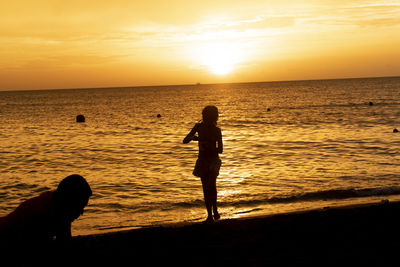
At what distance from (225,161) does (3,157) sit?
38.9 feet

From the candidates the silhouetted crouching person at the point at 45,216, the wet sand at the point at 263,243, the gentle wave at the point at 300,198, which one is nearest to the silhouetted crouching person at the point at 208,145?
the wet sand at the point at 263,243

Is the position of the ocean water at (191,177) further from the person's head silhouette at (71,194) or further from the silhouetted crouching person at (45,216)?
the person's head silhouette at (71,194)

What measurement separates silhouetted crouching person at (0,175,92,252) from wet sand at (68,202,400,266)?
53cm

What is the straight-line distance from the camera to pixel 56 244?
14.6 ft

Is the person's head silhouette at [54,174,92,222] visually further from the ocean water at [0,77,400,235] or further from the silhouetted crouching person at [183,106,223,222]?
the ocean water at [0,77,400,235]

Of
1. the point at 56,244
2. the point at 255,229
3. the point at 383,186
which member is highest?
the point at 56,244

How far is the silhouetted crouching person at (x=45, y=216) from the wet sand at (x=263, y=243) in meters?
0.53

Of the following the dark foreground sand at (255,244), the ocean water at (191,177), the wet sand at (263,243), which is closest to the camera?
the dark foreground sand at (255,244)

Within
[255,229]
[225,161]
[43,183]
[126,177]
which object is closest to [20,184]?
[43,183]

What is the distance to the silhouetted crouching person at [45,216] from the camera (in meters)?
4.00

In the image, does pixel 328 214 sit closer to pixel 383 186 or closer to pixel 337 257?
pixel 337 257

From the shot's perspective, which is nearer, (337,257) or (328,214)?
(337,257)

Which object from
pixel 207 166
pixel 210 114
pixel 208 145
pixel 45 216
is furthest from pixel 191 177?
pixel 45 216

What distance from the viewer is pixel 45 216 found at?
4145mm
